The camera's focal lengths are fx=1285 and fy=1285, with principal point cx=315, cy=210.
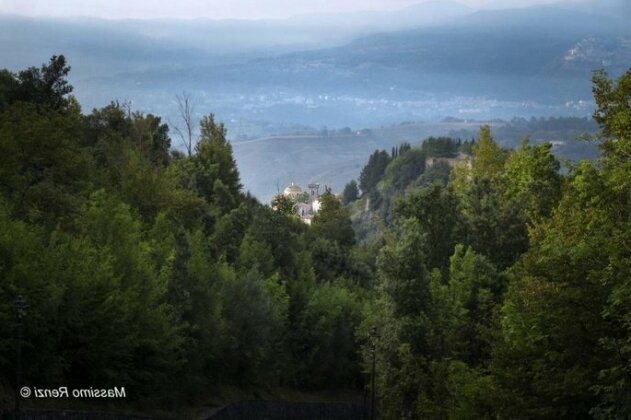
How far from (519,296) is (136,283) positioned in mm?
12899

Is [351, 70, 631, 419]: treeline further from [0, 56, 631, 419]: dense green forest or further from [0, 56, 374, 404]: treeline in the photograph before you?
[0, 56, 374, 404]: treeline

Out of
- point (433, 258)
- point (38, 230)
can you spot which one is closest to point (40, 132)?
point (38, 230)

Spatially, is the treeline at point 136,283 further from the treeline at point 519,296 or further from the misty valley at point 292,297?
the treeline at point 519,296

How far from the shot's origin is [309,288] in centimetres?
6406

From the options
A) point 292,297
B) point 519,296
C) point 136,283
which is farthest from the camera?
point 292,297

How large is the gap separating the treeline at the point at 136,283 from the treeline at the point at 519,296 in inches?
236

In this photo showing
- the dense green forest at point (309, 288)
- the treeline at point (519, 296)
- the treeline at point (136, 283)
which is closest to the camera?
the treeline at point (519, 296)

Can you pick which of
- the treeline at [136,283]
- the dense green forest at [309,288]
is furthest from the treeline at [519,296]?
the treeline at [136,283]

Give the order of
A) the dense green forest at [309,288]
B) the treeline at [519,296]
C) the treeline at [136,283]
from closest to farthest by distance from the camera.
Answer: the treeline at [519,296] → the dense green forest at [309,288] → the treeline at [136,283]

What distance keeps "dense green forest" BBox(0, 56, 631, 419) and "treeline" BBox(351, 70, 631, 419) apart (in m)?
0.07

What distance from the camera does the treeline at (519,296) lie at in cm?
2536

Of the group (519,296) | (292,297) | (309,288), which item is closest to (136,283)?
(519,296)

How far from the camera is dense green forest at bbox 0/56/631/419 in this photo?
2652 cm

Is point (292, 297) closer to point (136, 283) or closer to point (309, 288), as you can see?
point (309, 288)
